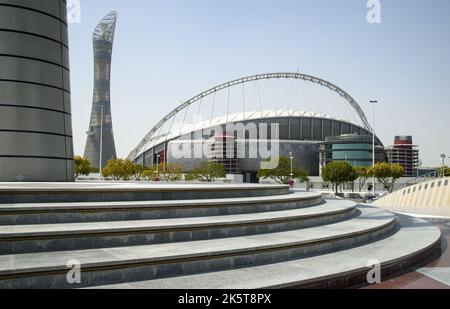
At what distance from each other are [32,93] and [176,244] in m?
8.91

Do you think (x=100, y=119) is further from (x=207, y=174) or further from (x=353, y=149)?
(x=353, y=149)

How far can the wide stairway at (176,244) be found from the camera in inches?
254

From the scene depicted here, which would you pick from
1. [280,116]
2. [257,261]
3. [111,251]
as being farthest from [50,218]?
[280,116]

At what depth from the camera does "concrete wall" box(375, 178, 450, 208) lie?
90.5 feet

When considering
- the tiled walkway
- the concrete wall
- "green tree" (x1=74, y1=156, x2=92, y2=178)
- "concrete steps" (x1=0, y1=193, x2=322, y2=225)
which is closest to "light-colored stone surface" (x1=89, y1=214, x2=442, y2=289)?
the tiled walkway

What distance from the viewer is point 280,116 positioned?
10781 centimetres

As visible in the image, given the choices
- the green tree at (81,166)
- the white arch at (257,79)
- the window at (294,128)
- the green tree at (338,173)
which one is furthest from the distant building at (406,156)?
the green tree at (81,166)

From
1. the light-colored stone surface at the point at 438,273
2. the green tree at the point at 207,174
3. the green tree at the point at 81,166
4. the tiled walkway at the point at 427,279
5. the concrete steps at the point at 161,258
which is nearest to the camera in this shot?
the concrete steps at the point at 161,258

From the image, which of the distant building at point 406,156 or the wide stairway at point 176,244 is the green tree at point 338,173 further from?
the distant building at point 406,156

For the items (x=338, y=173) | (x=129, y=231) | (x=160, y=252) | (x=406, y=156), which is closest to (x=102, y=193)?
(x=129, y=231)

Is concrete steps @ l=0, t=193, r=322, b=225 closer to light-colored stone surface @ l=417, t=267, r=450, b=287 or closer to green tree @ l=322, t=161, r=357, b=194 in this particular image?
light-colored stone surface @ l=417, t=267, r=450, b=287

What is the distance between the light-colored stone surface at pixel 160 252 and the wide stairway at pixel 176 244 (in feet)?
0.05
